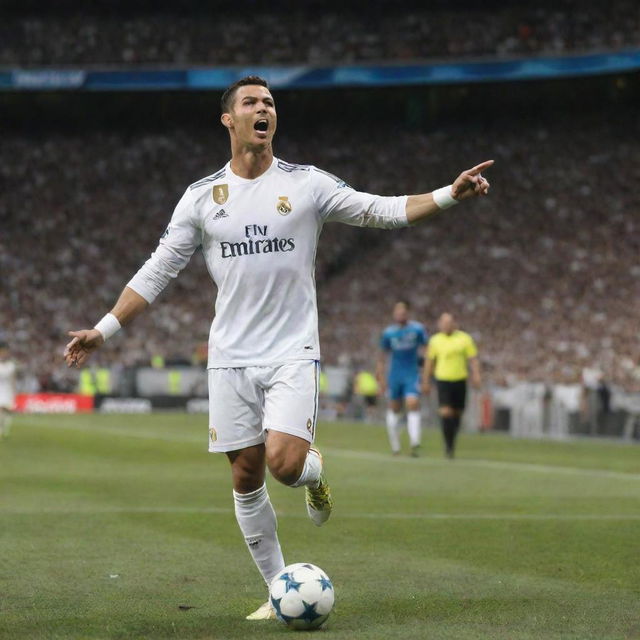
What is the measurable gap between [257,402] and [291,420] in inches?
9.5

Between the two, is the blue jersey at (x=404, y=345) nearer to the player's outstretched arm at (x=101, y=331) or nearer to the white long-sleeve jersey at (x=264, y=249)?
the white long-sleeve jersey at (x=264, y=249)

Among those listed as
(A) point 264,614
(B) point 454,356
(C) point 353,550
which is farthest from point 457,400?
(A) point 264,614

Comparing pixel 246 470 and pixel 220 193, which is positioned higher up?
pixel 220 193

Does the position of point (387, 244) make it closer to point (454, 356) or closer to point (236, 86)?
point (454, 356)

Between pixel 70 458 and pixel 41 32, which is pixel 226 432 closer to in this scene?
pixel 70 458

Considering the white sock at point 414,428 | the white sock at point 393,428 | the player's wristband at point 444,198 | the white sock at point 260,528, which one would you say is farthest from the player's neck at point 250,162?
the white sock at point 393,428

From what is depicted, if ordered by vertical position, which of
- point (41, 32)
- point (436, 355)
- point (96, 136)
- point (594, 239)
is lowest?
point (436, 355)

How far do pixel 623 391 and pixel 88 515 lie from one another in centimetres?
1764

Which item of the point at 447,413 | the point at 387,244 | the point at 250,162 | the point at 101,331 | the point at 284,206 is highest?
the point at 387,244

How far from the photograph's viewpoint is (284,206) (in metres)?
6.93

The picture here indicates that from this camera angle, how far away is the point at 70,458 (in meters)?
20.8

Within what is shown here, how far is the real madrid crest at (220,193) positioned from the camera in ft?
22.9

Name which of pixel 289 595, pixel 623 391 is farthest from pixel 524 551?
pixel 623 391

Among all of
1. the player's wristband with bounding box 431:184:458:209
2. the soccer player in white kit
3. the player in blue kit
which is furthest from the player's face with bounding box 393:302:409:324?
the player's wristband with bounding box 431:184:458:209
